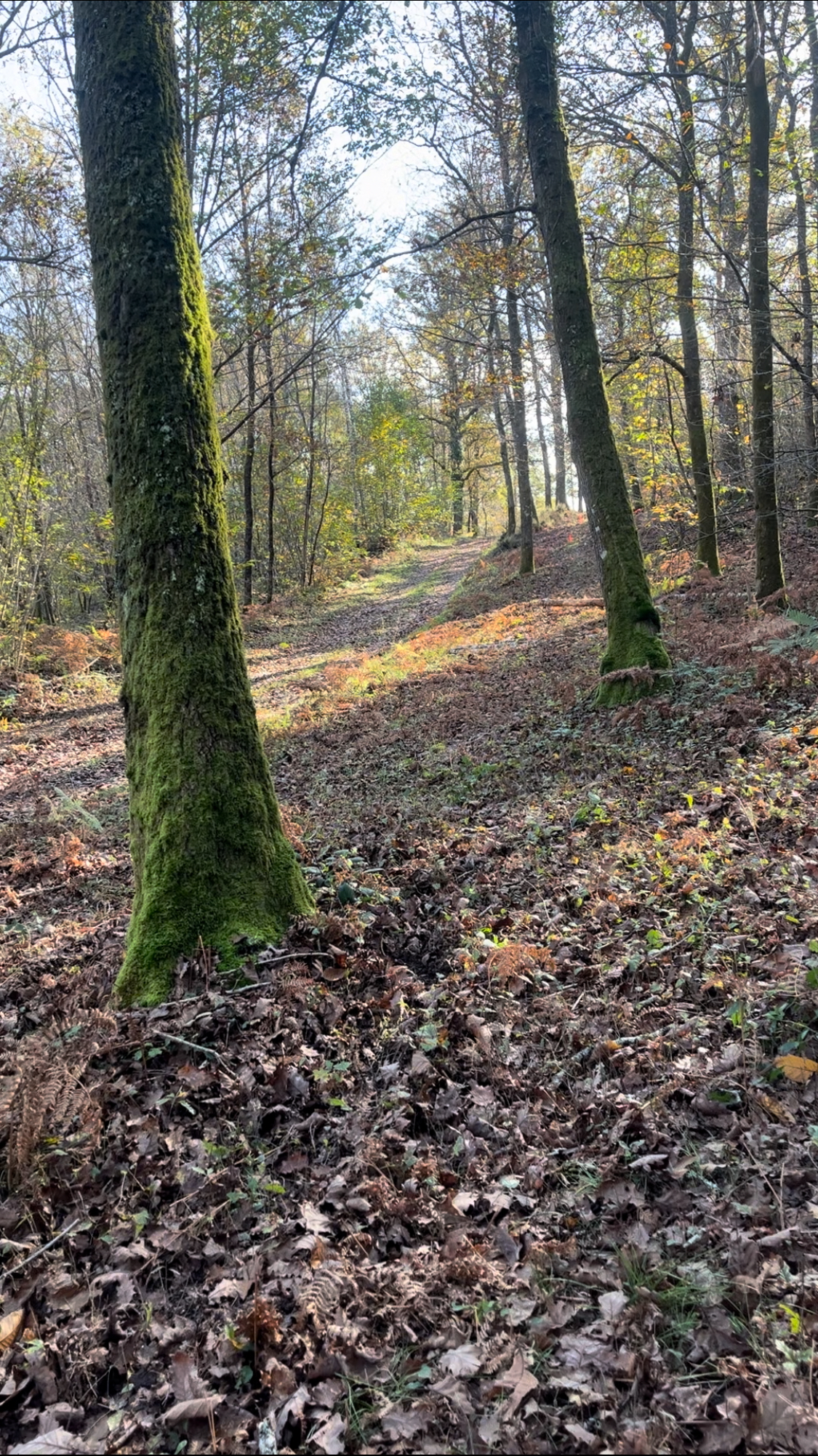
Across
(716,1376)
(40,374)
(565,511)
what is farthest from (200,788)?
(565,511)

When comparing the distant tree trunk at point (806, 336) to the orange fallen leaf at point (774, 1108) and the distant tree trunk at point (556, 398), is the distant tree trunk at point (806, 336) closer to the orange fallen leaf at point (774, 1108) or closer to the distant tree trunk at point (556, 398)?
A: the distant tree trunk at point (556, 398)

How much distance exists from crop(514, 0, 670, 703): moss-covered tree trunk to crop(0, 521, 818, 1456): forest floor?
2.07 m

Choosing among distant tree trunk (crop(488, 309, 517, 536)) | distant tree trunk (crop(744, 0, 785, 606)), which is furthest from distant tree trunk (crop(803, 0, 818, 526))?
distant tree trunk (crop(488, 309, 517, 536))

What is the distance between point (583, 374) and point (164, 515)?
6.23 meters

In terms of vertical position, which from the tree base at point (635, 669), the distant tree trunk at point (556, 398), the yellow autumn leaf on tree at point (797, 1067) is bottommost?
the yellow autumn leaf on tree at point (797, 1067)

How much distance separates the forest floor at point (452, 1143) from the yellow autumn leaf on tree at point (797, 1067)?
0.08 feet

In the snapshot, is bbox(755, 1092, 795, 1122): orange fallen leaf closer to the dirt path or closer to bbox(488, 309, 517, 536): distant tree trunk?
the dirt path

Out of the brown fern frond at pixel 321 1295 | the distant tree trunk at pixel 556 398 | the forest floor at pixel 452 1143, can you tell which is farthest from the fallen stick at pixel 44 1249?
the distant tree trunk at pixel 556 398

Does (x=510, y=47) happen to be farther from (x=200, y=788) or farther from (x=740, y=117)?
(x=200, y=788)

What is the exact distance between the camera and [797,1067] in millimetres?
3143

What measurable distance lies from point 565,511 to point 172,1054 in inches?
1342

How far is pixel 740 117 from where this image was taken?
11.1 metres

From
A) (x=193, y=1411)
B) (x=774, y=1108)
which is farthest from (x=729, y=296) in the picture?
(x=193, y=1411)

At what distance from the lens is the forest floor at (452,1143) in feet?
7.24
